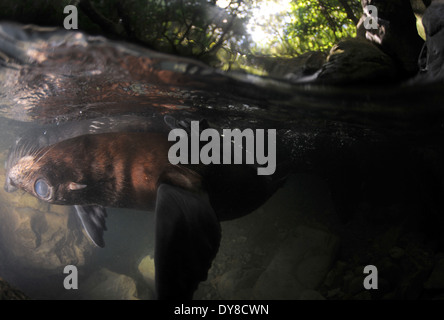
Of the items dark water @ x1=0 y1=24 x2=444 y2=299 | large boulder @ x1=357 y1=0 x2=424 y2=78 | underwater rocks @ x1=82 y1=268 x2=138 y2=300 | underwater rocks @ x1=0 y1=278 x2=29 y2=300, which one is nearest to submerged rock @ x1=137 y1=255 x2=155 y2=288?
dark water @ x1=0 y1=24 x2=444 y2=299

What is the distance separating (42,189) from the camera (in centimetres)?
410

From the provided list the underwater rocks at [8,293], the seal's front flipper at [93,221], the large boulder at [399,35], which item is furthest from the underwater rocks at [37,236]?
the large boulder at [399,35]

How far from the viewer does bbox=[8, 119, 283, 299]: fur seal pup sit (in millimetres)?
3021

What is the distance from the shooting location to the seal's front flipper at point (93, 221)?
502 centimetres

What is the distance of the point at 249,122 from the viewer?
7.69 meters

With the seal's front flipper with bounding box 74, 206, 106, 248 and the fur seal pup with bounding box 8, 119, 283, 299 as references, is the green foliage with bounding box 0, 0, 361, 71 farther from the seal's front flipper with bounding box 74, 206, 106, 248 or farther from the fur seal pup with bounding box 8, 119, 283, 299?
the seal's front flipper with bounding box 74, 206, 106, 248

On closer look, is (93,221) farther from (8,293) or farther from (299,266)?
(299,266)

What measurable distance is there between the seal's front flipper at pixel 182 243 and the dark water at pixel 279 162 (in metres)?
2.03

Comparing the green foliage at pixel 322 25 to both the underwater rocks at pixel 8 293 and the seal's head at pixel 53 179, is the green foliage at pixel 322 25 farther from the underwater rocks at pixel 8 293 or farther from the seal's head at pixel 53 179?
the underwater rocks at pixel 8 293

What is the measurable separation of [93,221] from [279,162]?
Answer: 4754 mm

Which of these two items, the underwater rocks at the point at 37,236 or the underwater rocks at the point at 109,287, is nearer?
the underwater rocks at the point at 109,287

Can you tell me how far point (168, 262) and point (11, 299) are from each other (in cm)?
196

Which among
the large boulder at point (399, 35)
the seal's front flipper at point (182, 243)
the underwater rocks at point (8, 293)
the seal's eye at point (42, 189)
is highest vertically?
the large boulder at point (399, 35)

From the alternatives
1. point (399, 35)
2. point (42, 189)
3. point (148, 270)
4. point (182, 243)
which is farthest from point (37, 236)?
point (399, 35)
